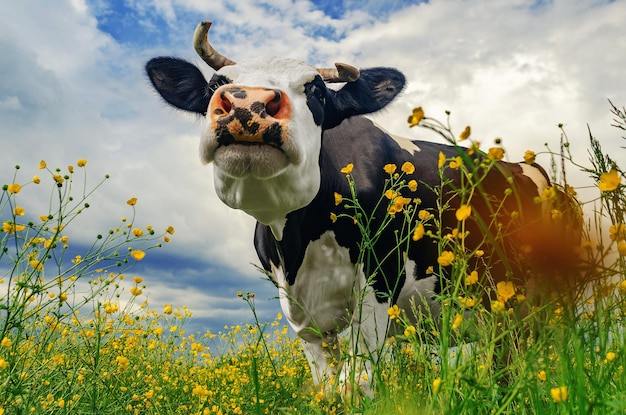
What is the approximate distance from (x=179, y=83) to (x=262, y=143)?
1.74 metres

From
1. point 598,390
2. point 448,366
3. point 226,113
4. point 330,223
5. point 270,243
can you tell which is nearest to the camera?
point 598,390

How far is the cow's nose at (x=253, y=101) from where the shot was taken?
316 centimetres

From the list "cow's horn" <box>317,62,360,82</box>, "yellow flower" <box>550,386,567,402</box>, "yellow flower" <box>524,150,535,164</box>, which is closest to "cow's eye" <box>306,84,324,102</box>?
"cow's horn" <box>317,62,360,82</box>

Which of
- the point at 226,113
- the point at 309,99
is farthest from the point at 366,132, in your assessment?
the point at 226,113

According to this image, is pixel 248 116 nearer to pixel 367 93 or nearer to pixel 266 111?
pixel 266 111

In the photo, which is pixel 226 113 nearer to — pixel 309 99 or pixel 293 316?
pixel 309 99

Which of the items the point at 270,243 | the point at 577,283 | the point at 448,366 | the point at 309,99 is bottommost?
the point at 448,366

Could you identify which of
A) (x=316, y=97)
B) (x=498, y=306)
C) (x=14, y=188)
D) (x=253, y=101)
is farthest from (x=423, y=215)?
(x=14, y=188)

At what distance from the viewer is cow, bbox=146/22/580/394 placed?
328 centimetres

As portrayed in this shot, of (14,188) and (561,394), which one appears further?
(14,188)

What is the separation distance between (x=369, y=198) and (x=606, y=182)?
290cm

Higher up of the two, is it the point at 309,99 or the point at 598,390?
the point at 309,99

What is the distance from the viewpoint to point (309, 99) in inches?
155

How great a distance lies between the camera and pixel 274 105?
329 centimetres
